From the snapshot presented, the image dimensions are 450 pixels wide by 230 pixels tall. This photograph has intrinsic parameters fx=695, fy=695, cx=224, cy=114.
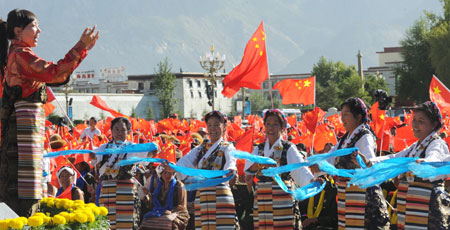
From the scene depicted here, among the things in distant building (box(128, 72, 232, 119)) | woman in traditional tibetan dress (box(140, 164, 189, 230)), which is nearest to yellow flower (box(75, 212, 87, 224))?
woman in traditional tibetan dress (box(140, 164, 189, 230))

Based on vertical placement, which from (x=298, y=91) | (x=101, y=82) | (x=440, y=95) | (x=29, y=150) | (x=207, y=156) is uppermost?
(x=101, y=82)

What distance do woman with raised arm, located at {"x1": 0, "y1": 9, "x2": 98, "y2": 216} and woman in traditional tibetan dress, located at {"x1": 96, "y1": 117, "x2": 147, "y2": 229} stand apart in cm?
316

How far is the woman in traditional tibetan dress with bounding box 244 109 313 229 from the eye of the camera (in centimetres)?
696

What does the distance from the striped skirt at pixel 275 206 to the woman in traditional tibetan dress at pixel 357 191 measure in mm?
524

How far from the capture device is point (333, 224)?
852 centimetres

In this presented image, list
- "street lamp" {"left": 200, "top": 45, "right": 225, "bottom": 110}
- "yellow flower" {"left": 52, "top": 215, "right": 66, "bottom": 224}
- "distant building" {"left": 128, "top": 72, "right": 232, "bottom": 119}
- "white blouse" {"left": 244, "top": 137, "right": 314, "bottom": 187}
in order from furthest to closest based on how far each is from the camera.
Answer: "distant building" {"left": 128, "top": 72, "right": 232, "bottom": 119}, "street lamp" {"left": 200, "top": 45, "right": 225, "bottom": 110}, "white blouse" {"left": 244, "top": 137, "right": 314, "bottom": 187}, "yellow flower" {"left": 52, "top": 215, "right": 66, "bottom": 224}

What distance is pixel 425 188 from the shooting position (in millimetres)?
6023

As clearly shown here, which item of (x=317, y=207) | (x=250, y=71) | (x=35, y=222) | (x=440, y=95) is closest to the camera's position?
(x=35, y=222)

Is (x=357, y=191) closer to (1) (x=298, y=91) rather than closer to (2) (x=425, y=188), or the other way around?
(2) (x=425, y=188)

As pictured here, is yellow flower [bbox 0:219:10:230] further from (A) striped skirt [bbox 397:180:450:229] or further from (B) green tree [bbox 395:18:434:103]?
(B) green tree [bbox 395:18:434:103]

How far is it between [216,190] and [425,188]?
7.08 ft

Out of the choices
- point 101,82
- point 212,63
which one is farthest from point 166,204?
point 101,82

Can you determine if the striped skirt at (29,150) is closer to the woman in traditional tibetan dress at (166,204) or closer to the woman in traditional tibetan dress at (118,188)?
the woman in traditional tibetan dress at (118,188)

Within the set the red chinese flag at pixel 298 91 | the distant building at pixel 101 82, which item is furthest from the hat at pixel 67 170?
the distant building at pixel 101 82
